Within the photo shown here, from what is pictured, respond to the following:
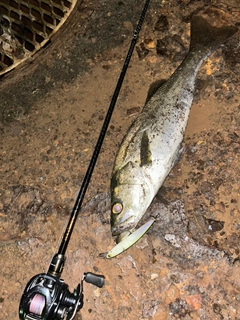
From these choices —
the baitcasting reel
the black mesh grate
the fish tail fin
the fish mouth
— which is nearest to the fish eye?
the fish mouth

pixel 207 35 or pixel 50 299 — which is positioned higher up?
pixel 207 35

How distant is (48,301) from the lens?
2279 millimetres

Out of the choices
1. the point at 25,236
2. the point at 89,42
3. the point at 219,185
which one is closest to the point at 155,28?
the point at 89,42

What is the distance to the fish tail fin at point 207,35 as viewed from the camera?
10.3ft

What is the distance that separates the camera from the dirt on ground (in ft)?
9.03

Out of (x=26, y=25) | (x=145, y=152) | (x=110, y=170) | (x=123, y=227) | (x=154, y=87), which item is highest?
(x=26, y=25)

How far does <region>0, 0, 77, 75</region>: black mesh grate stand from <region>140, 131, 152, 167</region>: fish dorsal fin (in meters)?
1.97

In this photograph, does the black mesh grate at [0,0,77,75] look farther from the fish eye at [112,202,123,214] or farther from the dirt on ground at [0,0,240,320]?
the fish eye at [112,202,123,214]

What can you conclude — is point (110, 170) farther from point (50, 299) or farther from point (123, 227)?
point (50, 299)

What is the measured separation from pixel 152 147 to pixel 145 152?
0.07 m

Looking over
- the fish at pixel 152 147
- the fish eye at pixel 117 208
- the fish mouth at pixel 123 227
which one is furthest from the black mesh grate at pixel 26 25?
the fish mouth at pixel 123 227

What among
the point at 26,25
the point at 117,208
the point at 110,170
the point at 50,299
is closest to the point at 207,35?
the point at 110,170

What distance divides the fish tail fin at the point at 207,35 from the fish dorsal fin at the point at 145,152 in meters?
1.06

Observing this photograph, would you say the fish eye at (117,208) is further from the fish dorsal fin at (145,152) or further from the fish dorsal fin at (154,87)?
the fish dorsal fin at (154,87)
